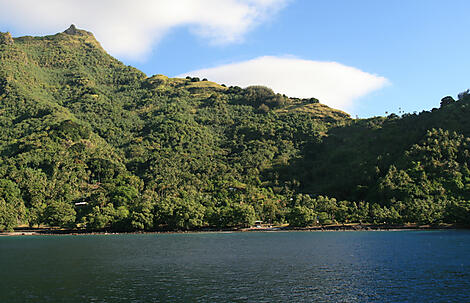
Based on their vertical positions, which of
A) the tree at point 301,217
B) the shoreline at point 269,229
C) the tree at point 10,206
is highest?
the tree at point 10,206

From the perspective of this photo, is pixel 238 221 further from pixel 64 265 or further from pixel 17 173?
pixel 17 173

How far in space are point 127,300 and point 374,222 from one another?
145 meters

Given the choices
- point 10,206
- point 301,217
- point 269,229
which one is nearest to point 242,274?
point 269,229

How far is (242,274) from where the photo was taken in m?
66.6

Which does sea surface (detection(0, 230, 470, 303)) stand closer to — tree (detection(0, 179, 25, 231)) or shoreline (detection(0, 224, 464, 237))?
shoreline (detection(0, 224, 464, 237))

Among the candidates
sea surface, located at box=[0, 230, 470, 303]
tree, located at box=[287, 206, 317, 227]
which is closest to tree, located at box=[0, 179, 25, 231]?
sea surface, located at box=[0, 230, 470, 303]

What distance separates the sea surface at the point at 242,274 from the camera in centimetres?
5147

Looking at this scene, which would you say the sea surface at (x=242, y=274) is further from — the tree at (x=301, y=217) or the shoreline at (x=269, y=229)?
the tree at (x=301, y=217)

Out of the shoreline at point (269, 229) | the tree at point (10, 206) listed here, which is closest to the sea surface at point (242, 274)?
the shoreline at point (269, 229)

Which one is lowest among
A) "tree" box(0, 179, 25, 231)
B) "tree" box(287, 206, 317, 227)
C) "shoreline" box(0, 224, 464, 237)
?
"shoreline" box(0, 224, 464, 237)

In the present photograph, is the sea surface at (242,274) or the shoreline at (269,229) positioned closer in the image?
the sea surface at (242,274)

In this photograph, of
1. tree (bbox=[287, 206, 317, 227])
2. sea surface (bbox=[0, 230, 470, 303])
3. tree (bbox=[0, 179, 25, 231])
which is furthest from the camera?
tree (bbox=[287, 206, 317, 227])

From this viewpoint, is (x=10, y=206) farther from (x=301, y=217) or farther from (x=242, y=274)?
(x=242, y=274)

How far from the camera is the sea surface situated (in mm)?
51469
